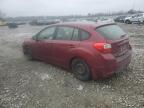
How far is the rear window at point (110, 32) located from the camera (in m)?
6.06

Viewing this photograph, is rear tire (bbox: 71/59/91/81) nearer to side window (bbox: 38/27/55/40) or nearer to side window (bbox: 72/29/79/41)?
side window (bbox: 72/29/79/41)

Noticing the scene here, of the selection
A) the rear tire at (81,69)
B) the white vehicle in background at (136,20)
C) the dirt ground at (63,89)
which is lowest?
the dirt ground at (63,89)

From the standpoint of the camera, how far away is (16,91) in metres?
5.77

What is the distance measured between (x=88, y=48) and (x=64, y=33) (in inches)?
50.2

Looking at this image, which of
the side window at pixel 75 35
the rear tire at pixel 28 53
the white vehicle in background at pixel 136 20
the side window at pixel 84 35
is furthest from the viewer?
the white vehicle in background at pixel 136 20

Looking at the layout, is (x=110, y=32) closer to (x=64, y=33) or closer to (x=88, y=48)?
(x=88, y=48)

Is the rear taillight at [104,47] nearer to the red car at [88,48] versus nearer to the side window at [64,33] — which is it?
the red car at [88,48]

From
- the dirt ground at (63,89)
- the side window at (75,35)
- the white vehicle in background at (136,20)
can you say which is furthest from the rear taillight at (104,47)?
the white vehicle in background at (136,20)

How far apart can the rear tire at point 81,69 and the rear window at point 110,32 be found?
959 millimetres

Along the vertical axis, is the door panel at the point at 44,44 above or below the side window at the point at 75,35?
below

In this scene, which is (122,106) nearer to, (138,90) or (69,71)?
(138,90)

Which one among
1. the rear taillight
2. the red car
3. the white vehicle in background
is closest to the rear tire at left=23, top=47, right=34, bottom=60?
the red car

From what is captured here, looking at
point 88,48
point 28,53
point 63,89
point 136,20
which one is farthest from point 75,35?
point 136,20

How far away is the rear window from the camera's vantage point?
6.06m
